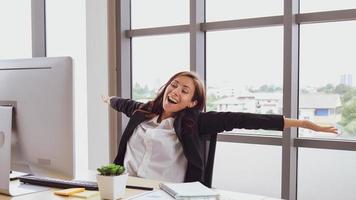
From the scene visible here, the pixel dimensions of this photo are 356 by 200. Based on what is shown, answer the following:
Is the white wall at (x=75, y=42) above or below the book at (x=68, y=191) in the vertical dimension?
above

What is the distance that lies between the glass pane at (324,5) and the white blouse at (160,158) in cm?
126

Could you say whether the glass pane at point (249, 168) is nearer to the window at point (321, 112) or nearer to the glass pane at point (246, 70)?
the glass pane at point (246, 70)

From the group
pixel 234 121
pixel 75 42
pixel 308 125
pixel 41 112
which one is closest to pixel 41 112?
pixel 41 112

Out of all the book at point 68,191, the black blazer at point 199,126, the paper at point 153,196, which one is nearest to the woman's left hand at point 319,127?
the black blazer at point 199,126

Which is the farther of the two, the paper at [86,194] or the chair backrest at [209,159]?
the chair backrest at [209,159]

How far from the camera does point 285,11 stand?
106 inches

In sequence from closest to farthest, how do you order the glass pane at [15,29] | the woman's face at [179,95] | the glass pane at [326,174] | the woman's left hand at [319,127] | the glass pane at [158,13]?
the woman's left hand at [319,127], the woman's face at [179,95], the glass pane at [326,174], the glass pane at [158,13], the glass pane at [15,29]

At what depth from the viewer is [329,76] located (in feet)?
8.82

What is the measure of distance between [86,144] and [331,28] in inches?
87.3

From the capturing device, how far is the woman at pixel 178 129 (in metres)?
2.07

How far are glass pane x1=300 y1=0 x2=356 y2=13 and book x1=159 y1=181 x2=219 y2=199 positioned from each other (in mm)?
1616

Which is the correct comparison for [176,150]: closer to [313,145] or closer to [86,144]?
[313,145]

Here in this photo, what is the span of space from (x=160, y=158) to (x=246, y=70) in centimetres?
119

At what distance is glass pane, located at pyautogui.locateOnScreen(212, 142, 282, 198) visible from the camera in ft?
9.58
